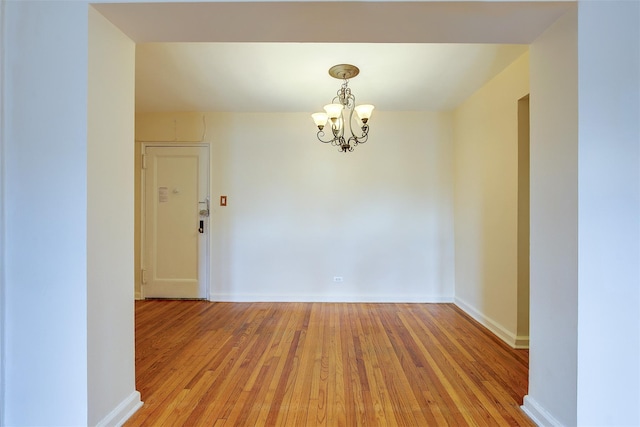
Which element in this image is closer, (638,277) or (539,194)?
(638,277)

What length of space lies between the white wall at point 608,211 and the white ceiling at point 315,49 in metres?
0.29

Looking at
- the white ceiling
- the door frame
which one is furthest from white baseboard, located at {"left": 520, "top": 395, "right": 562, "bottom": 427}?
the door frame

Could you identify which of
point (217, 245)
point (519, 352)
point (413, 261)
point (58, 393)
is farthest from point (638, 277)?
point (217, 245)

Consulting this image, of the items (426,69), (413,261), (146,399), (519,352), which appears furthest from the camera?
(413,261)

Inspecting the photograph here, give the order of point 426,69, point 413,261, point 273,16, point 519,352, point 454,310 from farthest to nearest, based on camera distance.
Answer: point 413,261
point 454,310
point 426,69
point 519,352
point 273,16

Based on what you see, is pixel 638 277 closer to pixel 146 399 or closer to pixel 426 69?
pixel 426 69

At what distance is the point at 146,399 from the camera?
175 cm

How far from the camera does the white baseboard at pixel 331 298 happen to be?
3.73 metres

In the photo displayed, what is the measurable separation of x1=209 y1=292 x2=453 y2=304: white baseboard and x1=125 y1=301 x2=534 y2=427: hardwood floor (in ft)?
1.50

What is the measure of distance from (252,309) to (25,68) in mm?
2868

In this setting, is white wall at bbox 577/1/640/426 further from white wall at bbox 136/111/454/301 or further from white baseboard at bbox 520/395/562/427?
white wall at bbox 136/111/454/301

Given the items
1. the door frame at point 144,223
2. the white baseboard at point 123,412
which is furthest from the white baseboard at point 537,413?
the door frame at point 144,223

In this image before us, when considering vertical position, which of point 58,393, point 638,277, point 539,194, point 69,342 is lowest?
point 58,393

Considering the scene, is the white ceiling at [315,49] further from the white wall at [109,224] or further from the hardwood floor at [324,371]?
the hardwood floor at [324,371]
